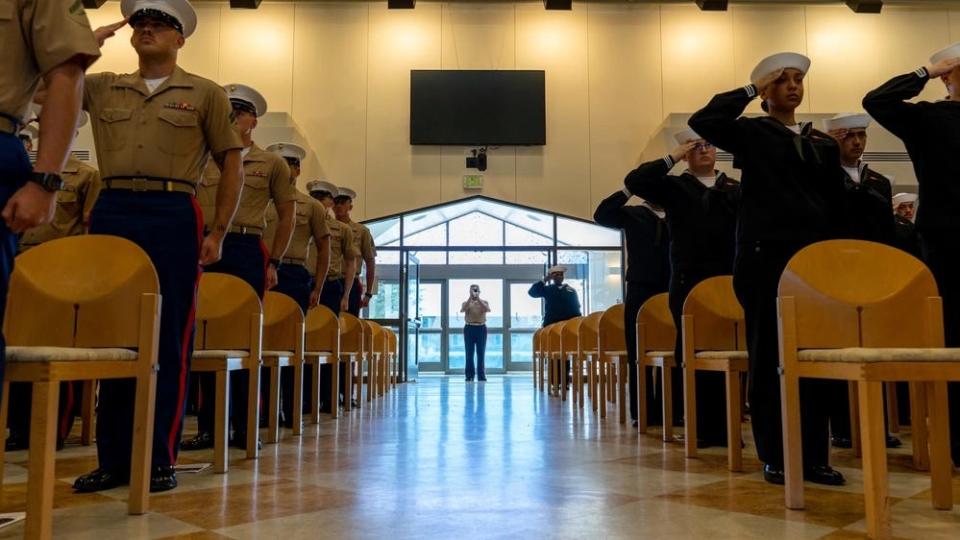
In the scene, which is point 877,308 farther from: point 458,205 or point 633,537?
point 458,205

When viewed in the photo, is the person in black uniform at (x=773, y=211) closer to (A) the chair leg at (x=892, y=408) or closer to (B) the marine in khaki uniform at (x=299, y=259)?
(A) the chair leg at (x=892, y=408)

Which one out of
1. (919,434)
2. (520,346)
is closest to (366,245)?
(919,434)

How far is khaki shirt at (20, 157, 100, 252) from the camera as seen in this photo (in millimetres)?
3381

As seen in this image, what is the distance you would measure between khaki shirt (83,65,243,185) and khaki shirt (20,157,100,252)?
1254 mm

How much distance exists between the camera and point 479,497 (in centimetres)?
202

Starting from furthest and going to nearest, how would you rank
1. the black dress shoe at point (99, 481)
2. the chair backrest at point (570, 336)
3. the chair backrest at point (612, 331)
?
the chair backrest at point (570, 336), the chair backrest at point (612, 331), the black dress shoe at point (99, 481)

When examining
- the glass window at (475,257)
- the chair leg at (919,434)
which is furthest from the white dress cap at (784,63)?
the glass window at (475,257)

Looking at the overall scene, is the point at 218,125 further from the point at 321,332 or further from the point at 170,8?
the point at 321,332

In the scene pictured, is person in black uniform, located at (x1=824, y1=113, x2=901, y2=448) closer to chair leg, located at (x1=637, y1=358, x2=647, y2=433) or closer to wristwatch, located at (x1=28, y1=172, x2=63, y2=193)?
chair leg, located at (x1=637, y1=358, x2=647, y2=433)

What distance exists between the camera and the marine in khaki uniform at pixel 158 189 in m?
2.19

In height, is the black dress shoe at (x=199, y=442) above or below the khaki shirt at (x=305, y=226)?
below

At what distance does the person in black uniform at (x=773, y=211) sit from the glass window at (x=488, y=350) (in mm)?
10089

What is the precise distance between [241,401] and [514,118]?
7279mm

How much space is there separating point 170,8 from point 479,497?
1689 millimetres
